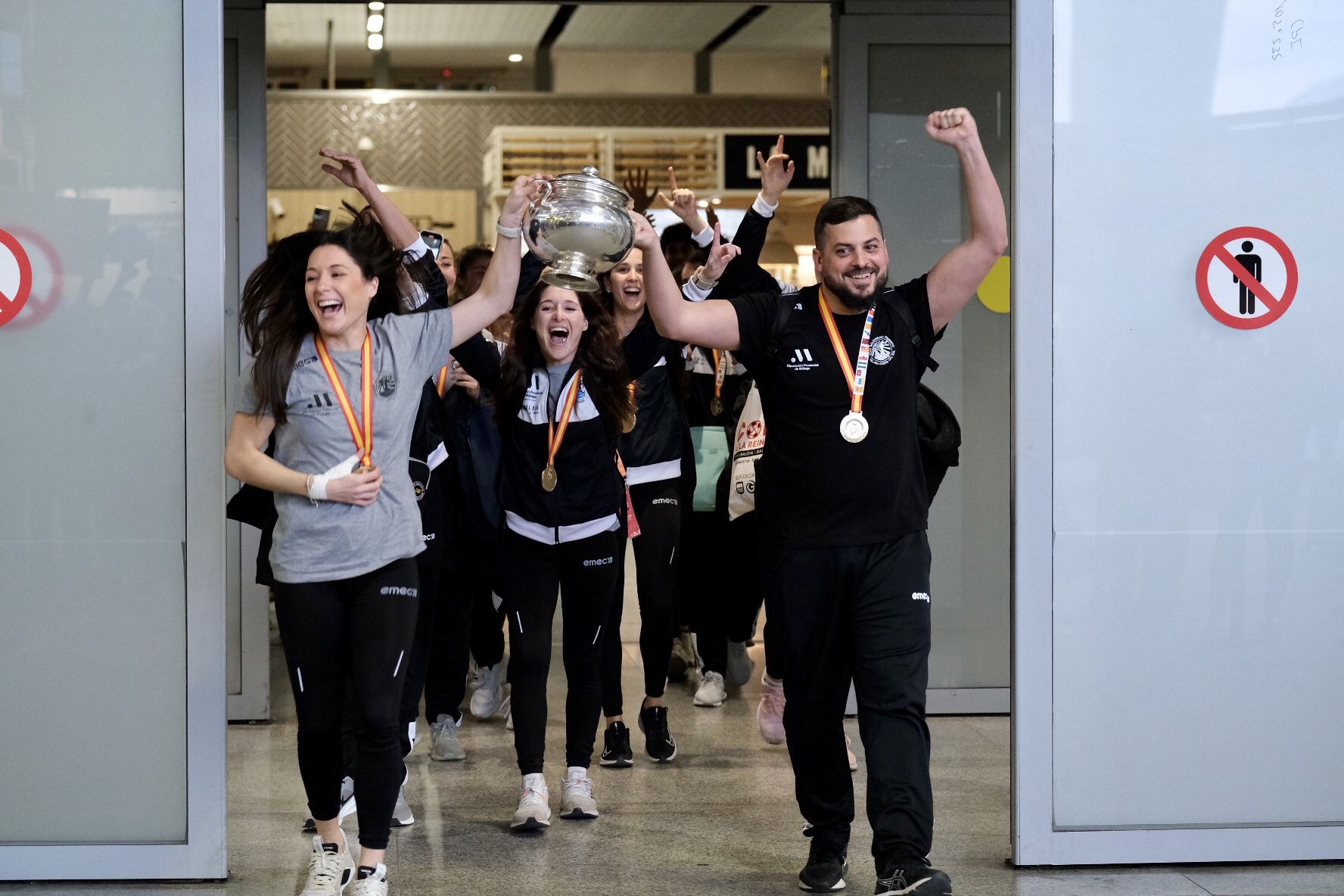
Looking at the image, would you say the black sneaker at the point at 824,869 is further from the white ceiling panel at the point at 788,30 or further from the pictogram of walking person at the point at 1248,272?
the white ceiling panel at the point at 788,30

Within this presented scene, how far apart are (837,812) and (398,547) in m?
1.33

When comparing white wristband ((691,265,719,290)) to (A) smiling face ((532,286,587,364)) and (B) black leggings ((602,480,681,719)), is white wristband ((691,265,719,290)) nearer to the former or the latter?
(A) smiling face ((532,286,587,364))

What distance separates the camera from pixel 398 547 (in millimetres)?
3615

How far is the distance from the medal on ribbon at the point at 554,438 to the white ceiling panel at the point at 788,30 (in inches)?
243

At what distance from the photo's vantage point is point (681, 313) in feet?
12.4

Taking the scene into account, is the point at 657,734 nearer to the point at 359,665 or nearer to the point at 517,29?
the point at 359,665

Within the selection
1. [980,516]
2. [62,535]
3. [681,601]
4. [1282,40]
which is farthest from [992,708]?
[62,535]

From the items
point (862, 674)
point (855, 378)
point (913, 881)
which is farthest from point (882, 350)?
point (913, 881)

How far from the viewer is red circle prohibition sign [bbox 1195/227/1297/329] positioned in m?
4.10

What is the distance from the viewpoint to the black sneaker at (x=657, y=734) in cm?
541

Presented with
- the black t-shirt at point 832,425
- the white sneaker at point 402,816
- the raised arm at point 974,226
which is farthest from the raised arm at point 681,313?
the white sneaker at point 402,816

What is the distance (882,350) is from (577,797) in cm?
175

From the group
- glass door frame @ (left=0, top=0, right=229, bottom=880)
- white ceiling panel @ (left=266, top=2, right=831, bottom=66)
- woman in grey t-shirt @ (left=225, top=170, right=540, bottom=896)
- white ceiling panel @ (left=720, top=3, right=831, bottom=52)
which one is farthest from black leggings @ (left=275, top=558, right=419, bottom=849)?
white ceiling panel @ (left=720, top=3, right=831, bottom=52)

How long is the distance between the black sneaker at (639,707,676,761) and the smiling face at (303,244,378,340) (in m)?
2.24
